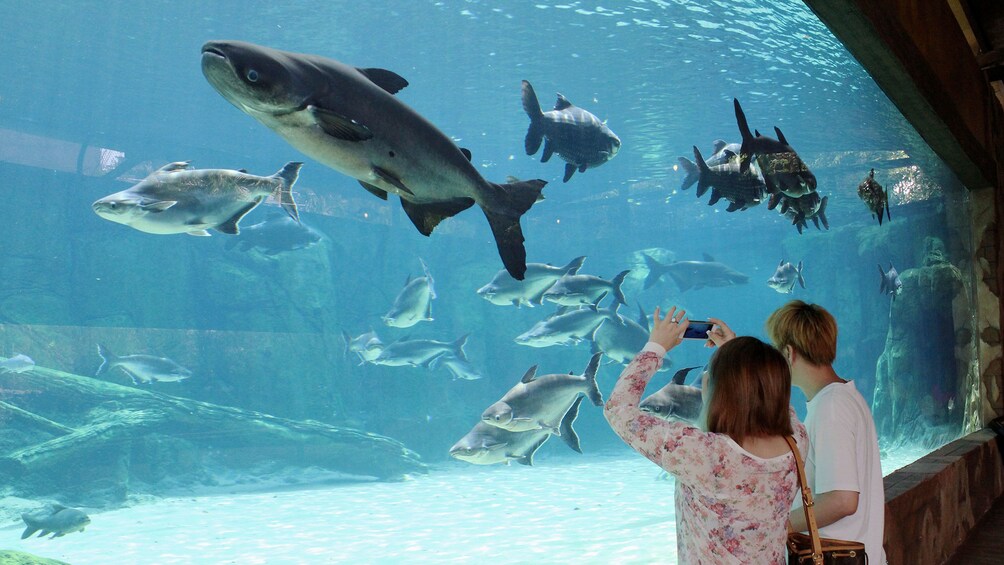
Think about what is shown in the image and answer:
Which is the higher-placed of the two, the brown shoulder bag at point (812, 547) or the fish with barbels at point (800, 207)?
the fish with barbels at point (800, 207)

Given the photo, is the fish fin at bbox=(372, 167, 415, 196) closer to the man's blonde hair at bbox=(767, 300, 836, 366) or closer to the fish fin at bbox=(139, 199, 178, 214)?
the fish fin at bbox=(139, 199, 178, 214)

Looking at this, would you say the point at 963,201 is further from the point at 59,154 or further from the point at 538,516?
the point at 59,154

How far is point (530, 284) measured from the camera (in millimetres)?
4199

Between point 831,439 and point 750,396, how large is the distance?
0.55m

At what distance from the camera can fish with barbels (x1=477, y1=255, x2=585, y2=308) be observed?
13.4 feet

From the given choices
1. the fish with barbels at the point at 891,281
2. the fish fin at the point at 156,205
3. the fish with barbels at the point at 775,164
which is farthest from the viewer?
the fish with barbels at the point at 891,281

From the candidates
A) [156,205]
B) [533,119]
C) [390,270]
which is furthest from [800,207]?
[390,270]

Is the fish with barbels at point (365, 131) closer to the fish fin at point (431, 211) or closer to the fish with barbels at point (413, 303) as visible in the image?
the fish fin at point (431, 211)

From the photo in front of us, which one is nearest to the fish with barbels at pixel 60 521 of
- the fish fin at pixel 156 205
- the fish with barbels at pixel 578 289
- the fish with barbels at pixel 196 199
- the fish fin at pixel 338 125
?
the fish with barbels at pixel 578 289

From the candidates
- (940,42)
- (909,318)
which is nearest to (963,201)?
(909,318)

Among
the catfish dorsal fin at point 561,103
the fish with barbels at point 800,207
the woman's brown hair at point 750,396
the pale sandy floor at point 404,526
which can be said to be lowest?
the pale sandy floor at point 404,526

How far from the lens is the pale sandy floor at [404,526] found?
22.4 ft

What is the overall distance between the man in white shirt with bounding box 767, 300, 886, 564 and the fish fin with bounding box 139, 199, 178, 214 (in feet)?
7.44

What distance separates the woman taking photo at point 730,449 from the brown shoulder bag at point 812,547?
0.10 ft
